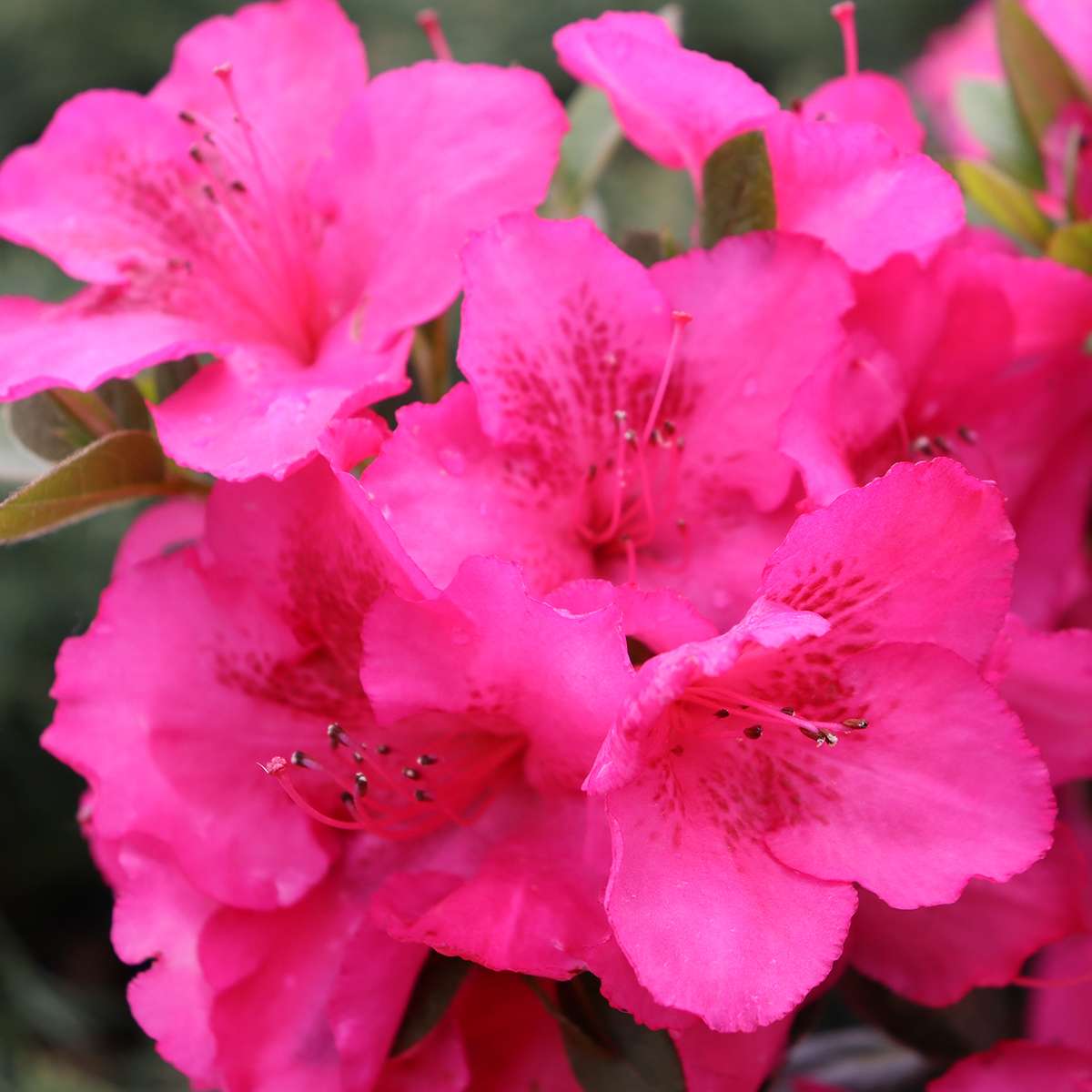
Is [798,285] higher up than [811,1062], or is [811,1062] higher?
[798,285]

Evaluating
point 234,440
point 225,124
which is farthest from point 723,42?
point 234,440

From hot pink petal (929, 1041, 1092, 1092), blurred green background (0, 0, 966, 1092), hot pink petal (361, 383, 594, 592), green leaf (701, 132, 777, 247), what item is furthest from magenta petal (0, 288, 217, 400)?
blurred green background (0, 0, 966, 1092)

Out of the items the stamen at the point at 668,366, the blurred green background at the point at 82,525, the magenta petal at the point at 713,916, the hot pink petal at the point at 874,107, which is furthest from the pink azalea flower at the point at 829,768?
the blurred green background at the point at 82,525

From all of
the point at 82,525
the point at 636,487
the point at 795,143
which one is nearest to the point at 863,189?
the point at 795,143

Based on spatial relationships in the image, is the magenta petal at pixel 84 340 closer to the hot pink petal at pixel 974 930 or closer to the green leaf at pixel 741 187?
the green leaf at pixel 741 187

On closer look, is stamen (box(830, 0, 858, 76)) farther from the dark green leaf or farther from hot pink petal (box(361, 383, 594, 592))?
the dark green leaf

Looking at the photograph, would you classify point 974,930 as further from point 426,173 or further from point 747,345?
point 426,173

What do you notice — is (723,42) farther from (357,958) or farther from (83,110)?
(357,958)
